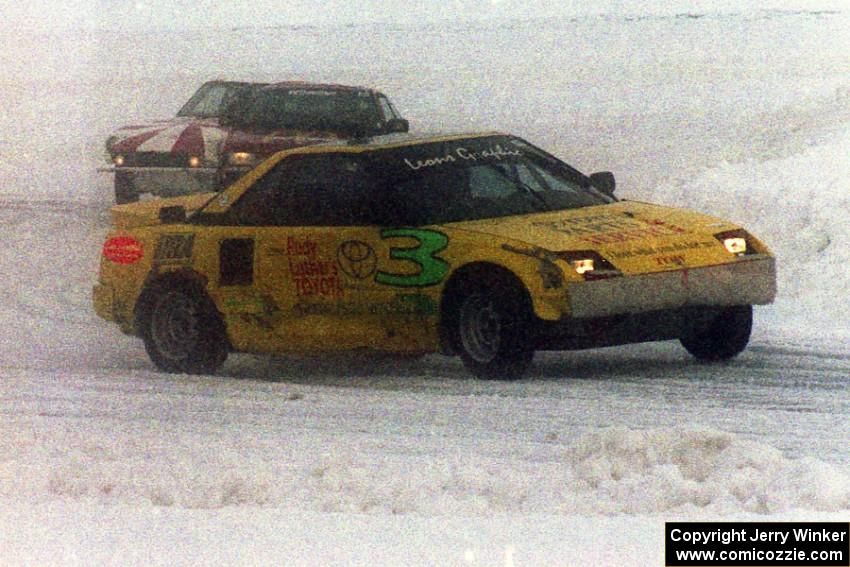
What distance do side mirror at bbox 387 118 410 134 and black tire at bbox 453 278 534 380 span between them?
5.41ft

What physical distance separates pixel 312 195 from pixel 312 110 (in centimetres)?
144

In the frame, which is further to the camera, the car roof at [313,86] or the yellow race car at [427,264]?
the car roof at [313,86]

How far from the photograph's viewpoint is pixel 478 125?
420 inches

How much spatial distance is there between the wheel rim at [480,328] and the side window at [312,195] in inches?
29.3

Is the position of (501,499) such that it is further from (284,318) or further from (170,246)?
(170,246)

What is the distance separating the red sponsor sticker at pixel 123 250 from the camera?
31.5 feet

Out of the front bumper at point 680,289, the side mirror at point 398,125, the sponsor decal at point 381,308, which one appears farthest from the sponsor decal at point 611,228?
the side mirror at point 398,125

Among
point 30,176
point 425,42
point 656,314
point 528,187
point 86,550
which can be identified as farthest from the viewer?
point 30,176

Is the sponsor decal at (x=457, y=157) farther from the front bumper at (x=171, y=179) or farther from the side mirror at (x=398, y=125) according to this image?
the front bumper at (x=171, y=179)

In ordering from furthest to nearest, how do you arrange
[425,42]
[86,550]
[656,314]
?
1. [425,42]
2. [656,314]
3. [86,550]

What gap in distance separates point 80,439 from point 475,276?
2034 mm

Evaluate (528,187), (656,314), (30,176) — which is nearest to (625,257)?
(656,314)

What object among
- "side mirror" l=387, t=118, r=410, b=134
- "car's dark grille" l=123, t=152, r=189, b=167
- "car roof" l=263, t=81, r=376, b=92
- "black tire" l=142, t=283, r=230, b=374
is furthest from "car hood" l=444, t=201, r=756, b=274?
"car's dark grille" l=123, t=152, r=189, b=167

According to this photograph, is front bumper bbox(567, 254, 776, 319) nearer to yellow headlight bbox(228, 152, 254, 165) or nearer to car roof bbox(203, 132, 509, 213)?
car roof bbox(203, 132, 509, 213)
